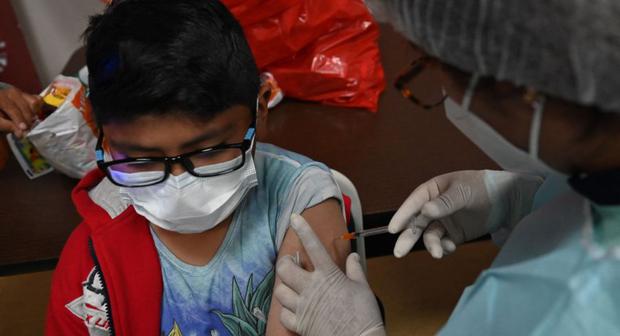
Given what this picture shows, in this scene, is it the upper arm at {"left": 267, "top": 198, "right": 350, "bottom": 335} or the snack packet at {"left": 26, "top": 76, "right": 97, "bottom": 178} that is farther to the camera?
the snack packet at {"left": 26, "top": 76, "right": 97, "bottom": 178}

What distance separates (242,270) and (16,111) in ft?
2.94

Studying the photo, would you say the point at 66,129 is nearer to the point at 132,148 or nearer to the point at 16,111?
the point at 16,111

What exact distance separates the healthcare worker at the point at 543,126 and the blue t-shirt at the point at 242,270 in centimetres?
43

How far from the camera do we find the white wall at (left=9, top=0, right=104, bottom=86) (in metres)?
2.46

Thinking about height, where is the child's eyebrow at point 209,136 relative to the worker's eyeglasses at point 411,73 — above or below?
below

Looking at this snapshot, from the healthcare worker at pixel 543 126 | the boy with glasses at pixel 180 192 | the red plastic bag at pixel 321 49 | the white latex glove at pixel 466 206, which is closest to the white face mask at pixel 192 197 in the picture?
the boy with glasses at pixel 180 192

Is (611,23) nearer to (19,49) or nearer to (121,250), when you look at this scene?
(121,250)

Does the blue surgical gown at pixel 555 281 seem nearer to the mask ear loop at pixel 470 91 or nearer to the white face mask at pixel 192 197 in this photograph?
the mask ear loop at pixel 470 91

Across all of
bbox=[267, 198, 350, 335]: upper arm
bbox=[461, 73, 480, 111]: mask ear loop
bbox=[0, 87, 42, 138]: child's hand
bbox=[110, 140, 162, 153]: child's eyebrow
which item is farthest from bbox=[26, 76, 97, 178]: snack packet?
bbox=[461, 73, 480, 111]: mask ear loop

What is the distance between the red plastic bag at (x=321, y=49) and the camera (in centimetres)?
185

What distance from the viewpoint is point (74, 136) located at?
158cm

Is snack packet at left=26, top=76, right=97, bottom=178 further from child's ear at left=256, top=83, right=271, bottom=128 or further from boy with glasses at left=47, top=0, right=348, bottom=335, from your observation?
child's ear at left=256, top=83, right=271, bottom=128

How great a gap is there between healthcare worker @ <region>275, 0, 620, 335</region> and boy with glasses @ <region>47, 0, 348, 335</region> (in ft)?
→ 1.39

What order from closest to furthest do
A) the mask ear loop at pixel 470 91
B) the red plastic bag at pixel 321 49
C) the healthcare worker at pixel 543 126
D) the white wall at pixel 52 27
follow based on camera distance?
the healthcare worker at pixel 543 126
the mask ear loop at pixel 470 91
the red plastic bag at pixel 321 49
the white wall at pixel 52 27
